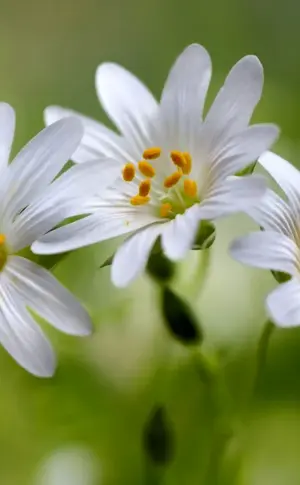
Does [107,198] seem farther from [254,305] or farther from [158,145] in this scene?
[254,305]

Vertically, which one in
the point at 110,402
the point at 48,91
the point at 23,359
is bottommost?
the point at 110,402

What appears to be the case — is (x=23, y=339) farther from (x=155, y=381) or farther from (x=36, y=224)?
(x=155, y=381)

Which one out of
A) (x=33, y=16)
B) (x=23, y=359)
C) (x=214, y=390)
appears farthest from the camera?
(x=33, y=16)

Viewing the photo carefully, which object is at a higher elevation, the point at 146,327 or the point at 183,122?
the point at 183,122

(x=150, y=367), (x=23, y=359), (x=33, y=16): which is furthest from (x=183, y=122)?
(x=33, y=16)

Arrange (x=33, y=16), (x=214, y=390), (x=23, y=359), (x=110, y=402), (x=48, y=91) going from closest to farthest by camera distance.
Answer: (x=23, y=359) < (x=214, y=390) < (x=110, y=402) < (x=48, y=91) < (x=33, y=16)

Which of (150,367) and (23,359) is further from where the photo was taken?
(150,367)

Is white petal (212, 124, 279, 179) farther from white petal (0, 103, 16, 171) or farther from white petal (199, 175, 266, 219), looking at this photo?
white petal (0, 103, 16, 171)
